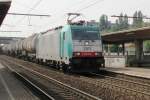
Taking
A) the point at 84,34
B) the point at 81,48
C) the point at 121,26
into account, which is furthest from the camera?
the point at 121,26

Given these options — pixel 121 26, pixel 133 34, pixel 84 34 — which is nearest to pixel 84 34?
pixel 84 34

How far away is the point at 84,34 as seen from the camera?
25.0 meters

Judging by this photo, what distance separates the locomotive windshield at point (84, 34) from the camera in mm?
24703

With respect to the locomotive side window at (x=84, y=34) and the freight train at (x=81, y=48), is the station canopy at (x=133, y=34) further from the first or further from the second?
the freight train at (x=81, y=48)

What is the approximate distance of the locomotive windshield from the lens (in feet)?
81.0

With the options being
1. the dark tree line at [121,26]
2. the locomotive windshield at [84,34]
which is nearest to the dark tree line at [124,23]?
the dark tree line at [121,26]

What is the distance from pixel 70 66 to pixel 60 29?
3759 mm

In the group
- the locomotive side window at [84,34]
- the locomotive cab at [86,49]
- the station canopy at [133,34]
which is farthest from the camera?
the station canopy at [133,34]

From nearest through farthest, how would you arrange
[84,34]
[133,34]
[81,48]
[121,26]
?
→ 1. [81,48]
2. [84,34]
3. [133,34]
4. [121,26]

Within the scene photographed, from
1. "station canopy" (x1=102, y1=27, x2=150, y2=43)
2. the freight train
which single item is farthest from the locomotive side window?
"station canopy" (x1=102, y1=27, x2=150, y2=43)

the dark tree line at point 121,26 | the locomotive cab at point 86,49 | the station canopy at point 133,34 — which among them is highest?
the dark tree line at point 121,26

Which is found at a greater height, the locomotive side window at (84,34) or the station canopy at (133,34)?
the station canopy at (133,34)

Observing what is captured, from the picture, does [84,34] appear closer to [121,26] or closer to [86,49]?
[86,49]

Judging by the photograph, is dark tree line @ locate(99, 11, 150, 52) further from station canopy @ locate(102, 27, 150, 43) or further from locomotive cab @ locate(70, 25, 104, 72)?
locomotive cab @ locate(70, 25, 104, 72)
